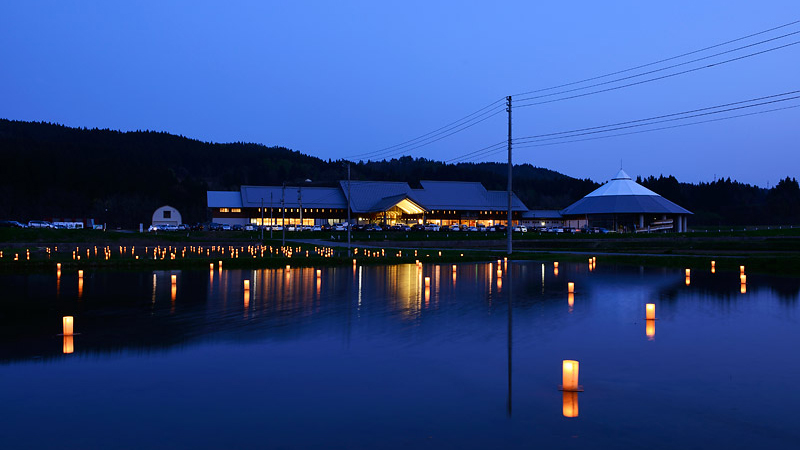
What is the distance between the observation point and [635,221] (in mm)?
101562

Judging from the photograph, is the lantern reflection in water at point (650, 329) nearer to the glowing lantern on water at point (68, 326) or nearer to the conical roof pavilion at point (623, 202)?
the glowing lantern on water at point (68, 326)

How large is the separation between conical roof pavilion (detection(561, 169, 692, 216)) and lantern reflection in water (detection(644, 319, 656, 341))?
286 ft

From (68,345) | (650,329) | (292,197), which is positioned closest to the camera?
(68,345)

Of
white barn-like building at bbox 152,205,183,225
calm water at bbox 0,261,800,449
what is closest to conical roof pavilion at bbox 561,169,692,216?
white barn-like building at bbox 152,205,183,225

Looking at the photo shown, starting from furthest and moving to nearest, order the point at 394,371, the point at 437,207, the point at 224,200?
the point at 437,207 < the point at 224,200 < the point at 394,371

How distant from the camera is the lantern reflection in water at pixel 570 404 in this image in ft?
30.5

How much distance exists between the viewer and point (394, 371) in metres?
11.8

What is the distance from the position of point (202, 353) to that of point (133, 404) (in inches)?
145

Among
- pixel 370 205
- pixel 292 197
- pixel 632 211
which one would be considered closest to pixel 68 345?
pixel 632 211

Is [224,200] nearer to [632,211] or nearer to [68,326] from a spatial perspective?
[632,211]

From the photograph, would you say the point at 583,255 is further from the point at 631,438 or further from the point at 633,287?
the point at 631,438

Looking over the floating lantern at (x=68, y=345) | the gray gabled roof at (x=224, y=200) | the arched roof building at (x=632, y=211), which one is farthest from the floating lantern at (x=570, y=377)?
the gray gabled roof at (x=224, y=200)

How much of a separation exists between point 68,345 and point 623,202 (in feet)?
328

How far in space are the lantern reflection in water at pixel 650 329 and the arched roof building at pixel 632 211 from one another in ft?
285
